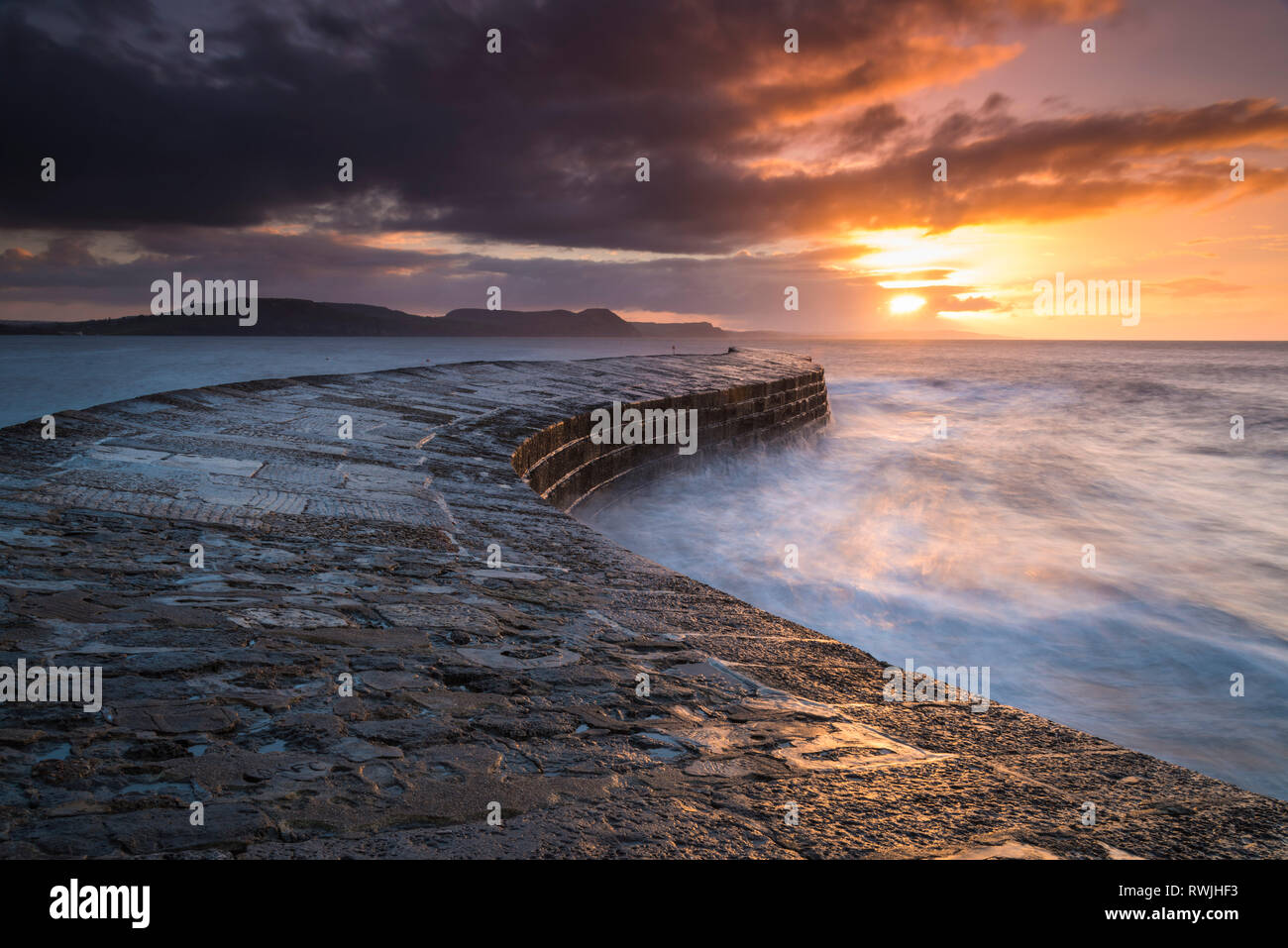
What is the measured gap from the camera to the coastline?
4.07ft

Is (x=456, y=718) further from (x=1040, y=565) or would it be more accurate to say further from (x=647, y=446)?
(x=647, y=446)

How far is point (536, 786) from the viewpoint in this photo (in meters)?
1.36

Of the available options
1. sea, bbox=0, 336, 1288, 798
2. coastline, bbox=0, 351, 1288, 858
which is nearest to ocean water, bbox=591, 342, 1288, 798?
sea, bbox=0, 336, 1288, 798

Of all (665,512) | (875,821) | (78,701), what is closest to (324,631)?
(78,701)

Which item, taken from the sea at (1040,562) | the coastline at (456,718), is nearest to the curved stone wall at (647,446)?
the sea at (1040,562)

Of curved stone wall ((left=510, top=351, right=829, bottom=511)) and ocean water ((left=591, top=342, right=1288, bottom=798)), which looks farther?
curved stone wall ((left=510, top=351, right=829, bottom=511))

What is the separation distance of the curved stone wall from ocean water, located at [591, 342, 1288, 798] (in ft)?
0.91

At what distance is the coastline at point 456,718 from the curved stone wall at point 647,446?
214 centimetres

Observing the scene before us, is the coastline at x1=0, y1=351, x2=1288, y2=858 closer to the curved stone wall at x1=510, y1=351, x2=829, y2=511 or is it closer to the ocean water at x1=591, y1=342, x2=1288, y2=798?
the curved stone wall at x1=510, y1=351, x2=829, y2=511

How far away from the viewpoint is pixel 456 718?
1.60 m

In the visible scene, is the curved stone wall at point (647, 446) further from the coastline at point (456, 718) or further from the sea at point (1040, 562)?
the coastline at point (456, 718)

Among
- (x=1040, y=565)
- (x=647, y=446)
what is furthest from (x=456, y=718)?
(x=647, y=446)

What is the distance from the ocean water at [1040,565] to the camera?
414 cm
